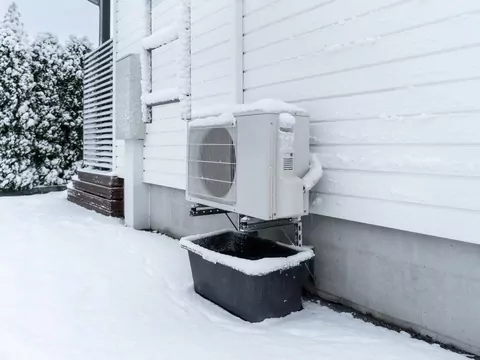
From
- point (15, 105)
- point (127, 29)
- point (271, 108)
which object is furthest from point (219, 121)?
point (15, 105)

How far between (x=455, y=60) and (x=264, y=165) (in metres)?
1.04

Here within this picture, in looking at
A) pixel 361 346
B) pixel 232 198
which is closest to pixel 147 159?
pixel 232 198

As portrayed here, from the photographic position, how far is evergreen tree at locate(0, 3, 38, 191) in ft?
25.1

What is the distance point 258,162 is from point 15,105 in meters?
7.21

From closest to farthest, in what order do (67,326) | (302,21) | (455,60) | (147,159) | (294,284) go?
(455,60) < (67,326) < (294,284) < (302,21) < (147,159)

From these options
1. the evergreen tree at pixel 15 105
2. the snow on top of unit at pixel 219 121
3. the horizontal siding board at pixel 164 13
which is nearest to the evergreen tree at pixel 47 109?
the evergreen tree at pixel 15 105

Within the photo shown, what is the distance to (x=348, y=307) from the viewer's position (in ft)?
7.85

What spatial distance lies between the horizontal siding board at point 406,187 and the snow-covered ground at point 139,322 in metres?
0.70

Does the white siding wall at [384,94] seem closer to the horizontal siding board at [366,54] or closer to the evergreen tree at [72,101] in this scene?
the horizontal siding board at [366,54]

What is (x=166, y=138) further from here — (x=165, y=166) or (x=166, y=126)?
(x=165, y=166)

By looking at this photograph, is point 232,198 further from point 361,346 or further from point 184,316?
point 361,346

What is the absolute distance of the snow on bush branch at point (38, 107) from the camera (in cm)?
770

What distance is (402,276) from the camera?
210 cm

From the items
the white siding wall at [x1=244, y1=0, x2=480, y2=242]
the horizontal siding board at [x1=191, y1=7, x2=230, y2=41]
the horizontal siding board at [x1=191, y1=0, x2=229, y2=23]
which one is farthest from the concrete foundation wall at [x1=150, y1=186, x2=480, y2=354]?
the horizontal siding board at [x1=191, y1=0, x2=229, y2=23]
